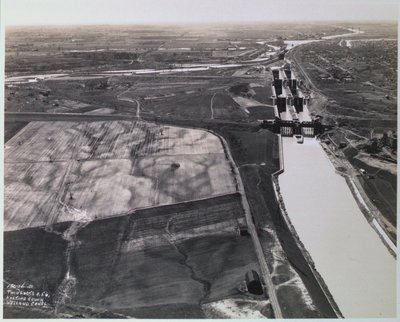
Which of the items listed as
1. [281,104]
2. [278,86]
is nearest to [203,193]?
[281,104]

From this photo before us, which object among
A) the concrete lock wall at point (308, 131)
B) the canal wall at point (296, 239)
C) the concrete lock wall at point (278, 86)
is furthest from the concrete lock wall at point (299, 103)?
the canal wall at point (296, 239)

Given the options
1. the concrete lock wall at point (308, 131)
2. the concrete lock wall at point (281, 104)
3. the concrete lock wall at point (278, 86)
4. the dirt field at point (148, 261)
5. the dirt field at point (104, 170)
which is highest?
the concrete lock wall at point (278, 86)

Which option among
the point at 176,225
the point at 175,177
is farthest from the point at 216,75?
the point at 176,225

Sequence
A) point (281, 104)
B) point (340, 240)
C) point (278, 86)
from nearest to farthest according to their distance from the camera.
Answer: point (340, 240) < point (281, 104) < point (278, 86)

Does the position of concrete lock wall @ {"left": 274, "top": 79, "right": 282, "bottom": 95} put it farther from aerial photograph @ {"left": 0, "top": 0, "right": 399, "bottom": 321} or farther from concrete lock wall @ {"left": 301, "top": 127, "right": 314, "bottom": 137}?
concrete lock wall @ {"left": 301, "top": 127, "right": 314, "bottom": 137}

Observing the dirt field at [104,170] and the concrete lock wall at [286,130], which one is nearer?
the dirt field at [104,170]

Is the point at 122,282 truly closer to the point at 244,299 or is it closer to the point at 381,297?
the point at 244,299

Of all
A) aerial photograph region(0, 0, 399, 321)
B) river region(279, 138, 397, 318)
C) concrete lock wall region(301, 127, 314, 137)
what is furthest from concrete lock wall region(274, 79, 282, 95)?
river region(279, 138, 397, 318)

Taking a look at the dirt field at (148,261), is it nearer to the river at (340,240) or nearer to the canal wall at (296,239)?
the canal wall at (296,239)

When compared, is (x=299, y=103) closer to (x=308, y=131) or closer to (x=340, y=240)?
(x=308, y=131)
